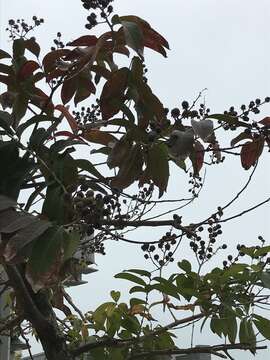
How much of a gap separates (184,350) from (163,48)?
0.52 m

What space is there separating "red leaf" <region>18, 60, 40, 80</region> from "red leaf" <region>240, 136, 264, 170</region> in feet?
1.42

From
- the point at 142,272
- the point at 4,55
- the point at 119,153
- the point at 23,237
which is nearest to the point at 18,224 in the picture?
the point at 23,237

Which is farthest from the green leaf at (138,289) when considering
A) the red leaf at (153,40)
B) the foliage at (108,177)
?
the red leaf at (153,40)

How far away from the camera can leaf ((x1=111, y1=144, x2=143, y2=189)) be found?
88 centimetres

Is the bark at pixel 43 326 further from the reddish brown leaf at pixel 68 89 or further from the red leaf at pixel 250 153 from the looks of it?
the red leaf at pixel 250 153

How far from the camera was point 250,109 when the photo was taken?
37.6 inches

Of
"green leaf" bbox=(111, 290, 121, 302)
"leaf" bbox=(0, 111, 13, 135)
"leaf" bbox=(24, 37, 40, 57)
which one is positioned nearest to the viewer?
"leaf" bbox=(0, 111, 13, 135)

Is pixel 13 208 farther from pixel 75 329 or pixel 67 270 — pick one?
pixel 75 329

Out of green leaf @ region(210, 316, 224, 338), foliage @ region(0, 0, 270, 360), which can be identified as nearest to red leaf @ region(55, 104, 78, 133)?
foliage @ region(0, 0, 270, 360)

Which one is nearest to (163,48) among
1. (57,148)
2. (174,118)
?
(174,118)

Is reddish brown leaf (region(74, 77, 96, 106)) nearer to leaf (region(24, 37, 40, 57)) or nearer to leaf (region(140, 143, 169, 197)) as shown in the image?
leaf (region(24, 37, 40, 57))

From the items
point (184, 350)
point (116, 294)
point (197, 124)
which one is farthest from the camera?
point (116, 294)

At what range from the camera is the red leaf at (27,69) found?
1014 millimetres

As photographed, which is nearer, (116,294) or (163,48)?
(163,48)
